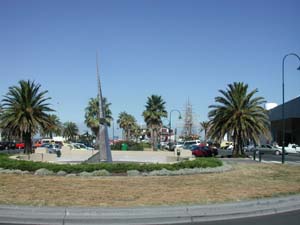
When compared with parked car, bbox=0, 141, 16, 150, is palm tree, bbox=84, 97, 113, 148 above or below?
Result: above

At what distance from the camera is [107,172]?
62.1 ft

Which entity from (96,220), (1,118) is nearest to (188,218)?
(96,220)

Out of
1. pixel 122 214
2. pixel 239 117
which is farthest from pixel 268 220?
pixel 239 117

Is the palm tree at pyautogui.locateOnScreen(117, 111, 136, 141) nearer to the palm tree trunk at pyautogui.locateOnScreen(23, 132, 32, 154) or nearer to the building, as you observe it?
the building

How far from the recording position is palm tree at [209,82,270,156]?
1713 inches

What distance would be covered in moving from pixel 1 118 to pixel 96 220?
38.6 m

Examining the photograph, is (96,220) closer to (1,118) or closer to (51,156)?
(51,156)

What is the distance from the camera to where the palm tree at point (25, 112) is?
147ft

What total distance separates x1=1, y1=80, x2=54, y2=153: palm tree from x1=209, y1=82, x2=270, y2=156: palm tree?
17.9 m

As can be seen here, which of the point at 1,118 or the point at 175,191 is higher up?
the point at 1,118

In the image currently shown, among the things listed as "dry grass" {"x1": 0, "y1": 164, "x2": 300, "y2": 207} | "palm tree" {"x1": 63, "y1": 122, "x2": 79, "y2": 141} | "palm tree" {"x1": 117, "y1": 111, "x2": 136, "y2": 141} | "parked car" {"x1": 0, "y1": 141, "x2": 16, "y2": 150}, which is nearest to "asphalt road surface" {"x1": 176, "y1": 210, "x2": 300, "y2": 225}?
"dry grass" {"x1": 0, "y1": 164, "x2": 300, "y2": 207}

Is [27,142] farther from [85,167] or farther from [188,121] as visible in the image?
[188,121]

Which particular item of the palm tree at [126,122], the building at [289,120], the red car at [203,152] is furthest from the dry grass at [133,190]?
the palm tree at [126,122]

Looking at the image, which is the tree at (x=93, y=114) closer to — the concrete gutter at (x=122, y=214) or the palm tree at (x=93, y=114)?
the palm tree at (x=93, y=114)
